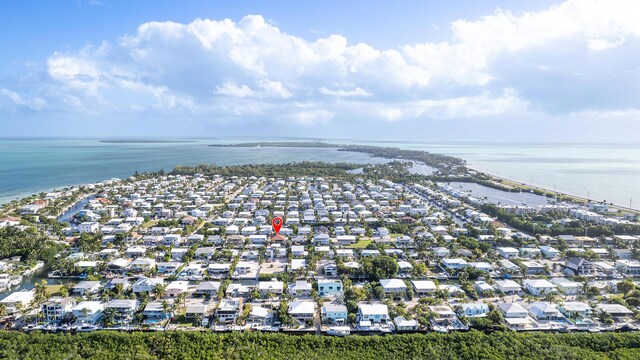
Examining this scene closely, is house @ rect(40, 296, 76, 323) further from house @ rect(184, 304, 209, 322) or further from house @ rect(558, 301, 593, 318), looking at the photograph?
house @ rect(558, 301, 593, 318)

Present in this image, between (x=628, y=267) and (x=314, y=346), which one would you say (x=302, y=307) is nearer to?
(x=314, y=346)

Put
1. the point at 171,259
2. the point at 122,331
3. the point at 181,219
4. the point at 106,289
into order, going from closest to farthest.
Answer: the point at 122,331 → the point at 106,289 → the point at 171,259 → the point at 181,219

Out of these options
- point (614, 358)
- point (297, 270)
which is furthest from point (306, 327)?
point (614, 358)

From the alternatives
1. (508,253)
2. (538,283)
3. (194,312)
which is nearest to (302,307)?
(194,312)

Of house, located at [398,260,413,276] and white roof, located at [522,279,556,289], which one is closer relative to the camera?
white roof, located at [522,279,556,289]

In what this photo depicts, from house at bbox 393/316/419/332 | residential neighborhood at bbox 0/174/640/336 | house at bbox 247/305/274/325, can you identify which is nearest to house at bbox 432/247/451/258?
residential neighborhood at bbox 0/174/640/336

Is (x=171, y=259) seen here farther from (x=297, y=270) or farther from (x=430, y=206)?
(x=430, y=206)
